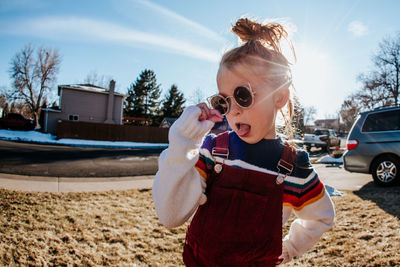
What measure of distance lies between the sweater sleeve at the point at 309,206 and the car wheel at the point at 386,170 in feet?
17.7

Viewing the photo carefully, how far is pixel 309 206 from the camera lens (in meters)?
1.17

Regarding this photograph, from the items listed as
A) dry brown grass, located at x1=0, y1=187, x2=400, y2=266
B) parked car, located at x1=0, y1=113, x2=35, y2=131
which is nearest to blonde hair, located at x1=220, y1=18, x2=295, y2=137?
dry brown grass, located at x1=0, y1=187, x2=400, y2=266

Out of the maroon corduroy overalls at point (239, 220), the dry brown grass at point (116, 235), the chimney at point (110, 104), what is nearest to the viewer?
the maroon corduroy overalls at point (239, 220)

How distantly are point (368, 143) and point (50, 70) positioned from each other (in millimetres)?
45643

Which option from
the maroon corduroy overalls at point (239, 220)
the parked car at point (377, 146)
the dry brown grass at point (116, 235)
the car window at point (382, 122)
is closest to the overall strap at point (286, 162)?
the maroon corduroy overalls at point (239, 220)

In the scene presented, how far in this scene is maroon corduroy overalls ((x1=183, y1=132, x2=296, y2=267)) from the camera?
1007mm

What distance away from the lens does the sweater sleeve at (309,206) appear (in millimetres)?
1148

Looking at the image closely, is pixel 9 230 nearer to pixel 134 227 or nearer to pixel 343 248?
pixel 134 227

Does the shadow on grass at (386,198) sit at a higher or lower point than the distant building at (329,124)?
lower

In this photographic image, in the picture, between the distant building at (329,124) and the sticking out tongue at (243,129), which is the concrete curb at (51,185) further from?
the distant building at (329,124)

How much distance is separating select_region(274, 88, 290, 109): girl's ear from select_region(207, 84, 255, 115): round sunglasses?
0.22 m

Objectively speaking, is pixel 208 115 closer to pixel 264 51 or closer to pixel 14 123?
pixel 264 51

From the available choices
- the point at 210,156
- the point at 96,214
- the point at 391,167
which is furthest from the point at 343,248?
the point at 391,167

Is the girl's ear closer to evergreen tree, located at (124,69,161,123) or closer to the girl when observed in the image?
the girl
